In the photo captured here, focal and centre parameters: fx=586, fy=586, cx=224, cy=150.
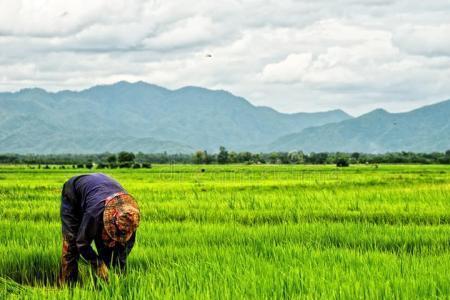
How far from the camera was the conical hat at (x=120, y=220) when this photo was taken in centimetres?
447

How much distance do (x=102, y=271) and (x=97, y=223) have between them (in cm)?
45

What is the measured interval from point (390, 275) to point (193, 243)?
2769 millimetres

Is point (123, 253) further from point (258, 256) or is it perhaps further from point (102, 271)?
point (258, 256)

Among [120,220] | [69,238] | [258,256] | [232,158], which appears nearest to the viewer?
[120,220]

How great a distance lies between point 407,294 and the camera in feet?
14.0

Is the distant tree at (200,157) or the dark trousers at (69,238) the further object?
the distant tree at (200,157)

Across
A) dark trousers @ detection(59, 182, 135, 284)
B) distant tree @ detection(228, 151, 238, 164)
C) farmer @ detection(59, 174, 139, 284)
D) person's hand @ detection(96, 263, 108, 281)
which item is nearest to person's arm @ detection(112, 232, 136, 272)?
farmer @ detection(59, 174, 139, 284)

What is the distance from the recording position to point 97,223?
4.67 metres

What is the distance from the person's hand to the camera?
4828mm

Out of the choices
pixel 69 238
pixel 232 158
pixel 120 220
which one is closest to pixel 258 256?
pixel 69 238

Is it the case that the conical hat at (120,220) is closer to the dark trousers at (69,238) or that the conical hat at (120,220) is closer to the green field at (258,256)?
the green field at (258,256)

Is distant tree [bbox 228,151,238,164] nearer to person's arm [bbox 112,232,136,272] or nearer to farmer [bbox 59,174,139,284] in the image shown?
farmer [bbox 59,174,139,284]

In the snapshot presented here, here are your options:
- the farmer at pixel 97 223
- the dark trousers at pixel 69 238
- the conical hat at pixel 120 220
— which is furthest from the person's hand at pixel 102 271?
the dark trousers at pixel 69 238

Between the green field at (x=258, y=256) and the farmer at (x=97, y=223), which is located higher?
the farmer at (x=97, y=223)
